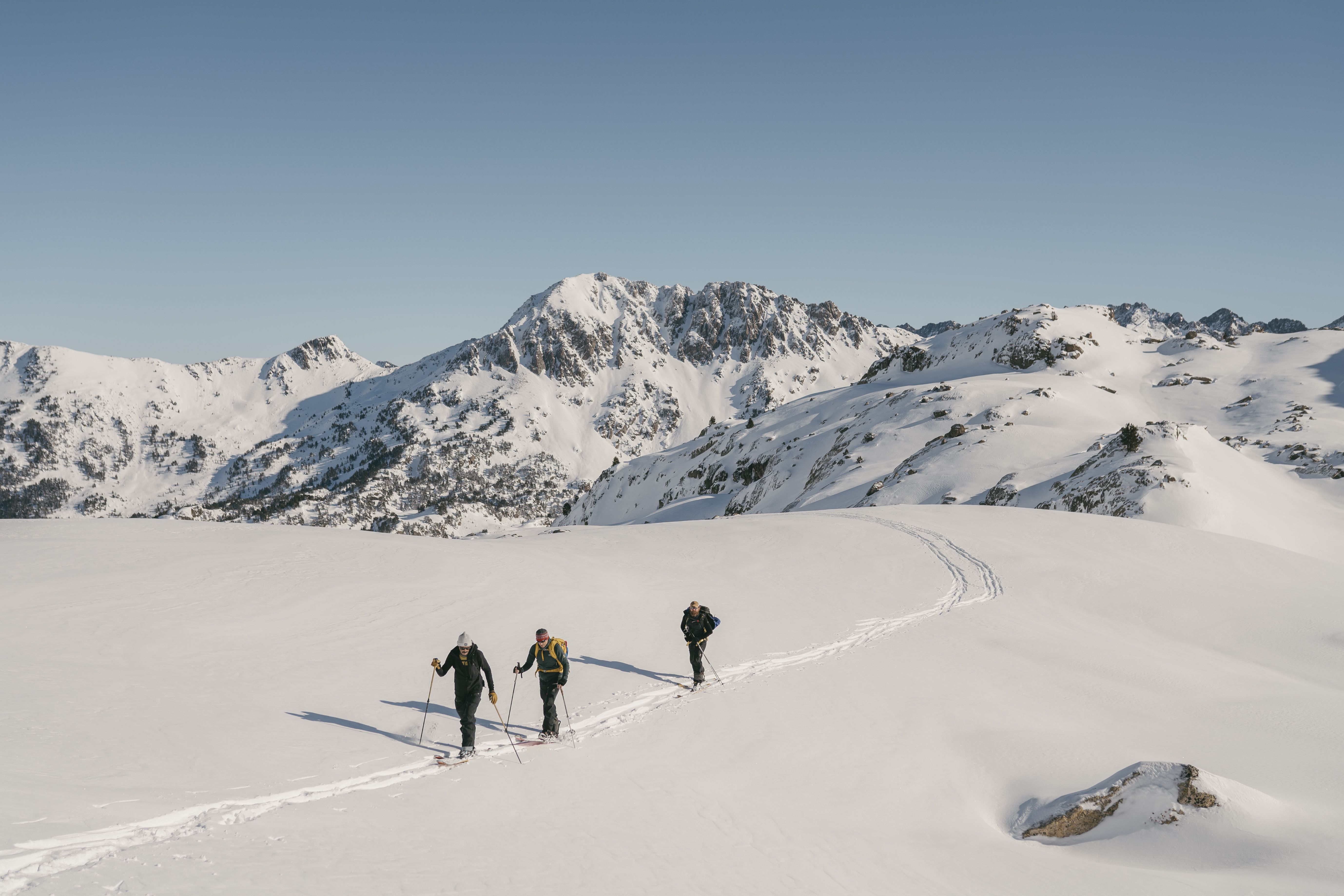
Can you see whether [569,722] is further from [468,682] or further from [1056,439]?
[1056,439]

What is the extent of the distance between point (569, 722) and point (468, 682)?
8.19 feet

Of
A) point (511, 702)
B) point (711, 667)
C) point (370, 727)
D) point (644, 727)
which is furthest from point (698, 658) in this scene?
point (370, 727)

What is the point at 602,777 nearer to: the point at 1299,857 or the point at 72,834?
the point at 72,834

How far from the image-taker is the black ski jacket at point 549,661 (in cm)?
1275

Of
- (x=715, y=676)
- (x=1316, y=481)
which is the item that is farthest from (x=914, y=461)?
(x=715, y=676)

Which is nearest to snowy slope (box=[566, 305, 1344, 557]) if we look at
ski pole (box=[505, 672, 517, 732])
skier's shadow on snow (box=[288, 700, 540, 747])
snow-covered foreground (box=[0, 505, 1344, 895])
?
snow-covered foreground (box=[0, 505, 1344, 895])

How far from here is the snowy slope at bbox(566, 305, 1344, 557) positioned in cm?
4525

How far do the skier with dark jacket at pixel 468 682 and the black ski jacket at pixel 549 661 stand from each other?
101 centimetres

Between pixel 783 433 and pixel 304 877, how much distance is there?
105095mm

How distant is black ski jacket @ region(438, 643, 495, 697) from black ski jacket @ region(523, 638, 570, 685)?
103 centimetres

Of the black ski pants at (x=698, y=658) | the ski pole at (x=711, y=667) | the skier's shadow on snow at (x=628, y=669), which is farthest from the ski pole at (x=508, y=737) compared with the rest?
the ski pole at (x=711, y=667)

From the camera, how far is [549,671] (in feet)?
41.8

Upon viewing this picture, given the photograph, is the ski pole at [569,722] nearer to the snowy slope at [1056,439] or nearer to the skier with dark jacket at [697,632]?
the skier with dark jacket at [697,632]

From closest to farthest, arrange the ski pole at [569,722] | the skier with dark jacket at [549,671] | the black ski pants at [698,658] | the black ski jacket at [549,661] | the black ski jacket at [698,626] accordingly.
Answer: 1. the ski pole at [569,722]
2. the skier with dark jacket at [549,671]
3. the black ski jacket at [549,661]
4. the black ski pants at [698,658]
5. the black ski jacket at [698,626]
